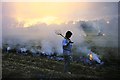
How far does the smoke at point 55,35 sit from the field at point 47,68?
312 mm

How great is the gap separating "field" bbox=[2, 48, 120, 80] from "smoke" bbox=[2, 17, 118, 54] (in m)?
0.31

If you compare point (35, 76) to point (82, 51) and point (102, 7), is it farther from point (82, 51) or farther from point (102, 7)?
point (102, 7)

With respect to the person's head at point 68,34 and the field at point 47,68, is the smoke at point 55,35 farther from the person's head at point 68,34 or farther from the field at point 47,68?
the field at point 47,68

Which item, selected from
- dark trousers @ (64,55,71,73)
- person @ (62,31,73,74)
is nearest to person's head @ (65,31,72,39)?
person @ (62,31,73,74)

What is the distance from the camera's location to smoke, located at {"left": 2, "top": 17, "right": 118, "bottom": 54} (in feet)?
25.7

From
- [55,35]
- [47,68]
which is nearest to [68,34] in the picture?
[55,35]

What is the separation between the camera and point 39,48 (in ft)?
25.9

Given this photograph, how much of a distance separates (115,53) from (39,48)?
6.41ft

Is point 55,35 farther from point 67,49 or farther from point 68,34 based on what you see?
point 67,49

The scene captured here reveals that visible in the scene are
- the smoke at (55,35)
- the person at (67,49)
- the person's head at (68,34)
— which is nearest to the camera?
the person at (67,49)

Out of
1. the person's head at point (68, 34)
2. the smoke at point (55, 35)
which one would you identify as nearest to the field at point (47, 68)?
the smoke at point (55, 35)

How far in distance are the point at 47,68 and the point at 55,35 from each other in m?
0.87

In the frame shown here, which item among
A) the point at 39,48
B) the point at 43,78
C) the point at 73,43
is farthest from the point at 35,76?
the point at 73,43

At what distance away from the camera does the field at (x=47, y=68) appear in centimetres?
766
